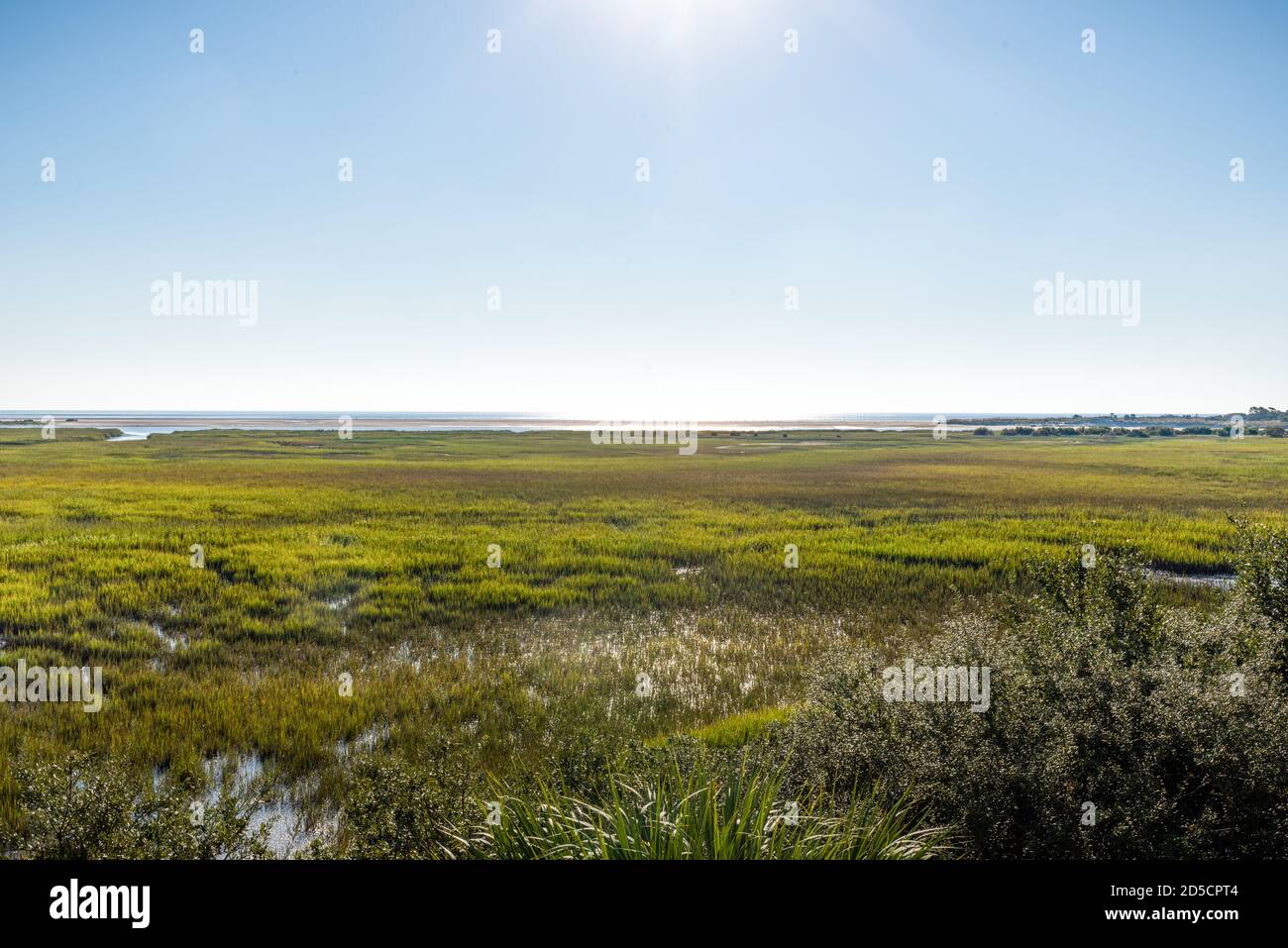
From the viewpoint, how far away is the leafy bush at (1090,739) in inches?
142

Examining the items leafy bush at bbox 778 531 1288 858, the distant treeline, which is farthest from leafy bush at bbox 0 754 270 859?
the distant treeline

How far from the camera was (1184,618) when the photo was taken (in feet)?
18.4

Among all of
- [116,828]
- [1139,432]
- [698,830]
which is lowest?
[116,828]

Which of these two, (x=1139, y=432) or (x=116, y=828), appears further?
(x=1139, y=432)

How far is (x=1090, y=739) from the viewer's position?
406 centimetres

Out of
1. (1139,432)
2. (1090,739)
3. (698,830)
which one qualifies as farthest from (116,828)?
(1139,432)

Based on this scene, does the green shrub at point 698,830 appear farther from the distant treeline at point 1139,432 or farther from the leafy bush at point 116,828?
the distant treeline at point 1139,432

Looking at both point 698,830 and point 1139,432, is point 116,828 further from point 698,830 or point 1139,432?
point 1139,432

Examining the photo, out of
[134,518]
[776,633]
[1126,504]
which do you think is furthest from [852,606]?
[134,518]

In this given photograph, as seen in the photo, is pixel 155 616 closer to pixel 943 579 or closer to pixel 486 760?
pixel 486 760

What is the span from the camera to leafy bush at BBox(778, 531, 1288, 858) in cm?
360

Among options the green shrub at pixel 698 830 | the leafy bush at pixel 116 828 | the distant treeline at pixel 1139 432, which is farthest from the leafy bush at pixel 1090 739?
the distant treeline at pixel 1139 432
